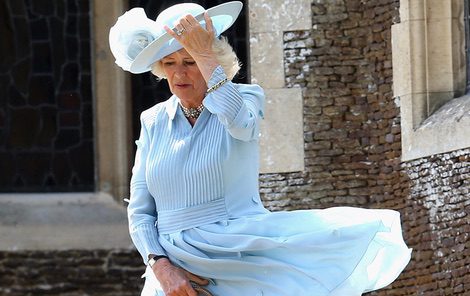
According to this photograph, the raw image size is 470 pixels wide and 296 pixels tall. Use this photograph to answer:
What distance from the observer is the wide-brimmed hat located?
5434mm

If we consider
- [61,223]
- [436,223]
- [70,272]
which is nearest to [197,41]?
[436,223]

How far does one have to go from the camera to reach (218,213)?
5391 millimetres

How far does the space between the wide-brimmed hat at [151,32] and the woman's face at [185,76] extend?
0.09ft

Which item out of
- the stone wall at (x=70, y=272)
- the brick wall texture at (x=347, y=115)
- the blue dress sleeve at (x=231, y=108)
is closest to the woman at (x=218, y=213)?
the blue dress sleeve at (x=231, y=108)

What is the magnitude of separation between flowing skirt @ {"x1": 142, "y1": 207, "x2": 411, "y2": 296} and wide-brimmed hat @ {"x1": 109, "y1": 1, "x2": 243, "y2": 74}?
22.5 inches

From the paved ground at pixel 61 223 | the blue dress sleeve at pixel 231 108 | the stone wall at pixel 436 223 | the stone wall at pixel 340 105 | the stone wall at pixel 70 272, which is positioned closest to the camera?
the blue dress sleeve at pixel 231 108

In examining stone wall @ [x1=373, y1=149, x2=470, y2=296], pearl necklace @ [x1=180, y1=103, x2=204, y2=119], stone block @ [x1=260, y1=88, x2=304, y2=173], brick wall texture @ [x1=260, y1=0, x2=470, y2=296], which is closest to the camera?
pearl necklace @ [x1=180, y1=103, x2=204, y2=119]

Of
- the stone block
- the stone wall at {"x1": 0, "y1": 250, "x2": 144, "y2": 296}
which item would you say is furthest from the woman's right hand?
the stone wall at {"x1": 0, "y1": 250, "x2": 144, "y2": 296}

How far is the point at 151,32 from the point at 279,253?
0.84 m

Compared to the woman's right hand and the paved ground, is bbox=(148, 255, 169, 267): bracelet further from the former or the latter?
the paved ground

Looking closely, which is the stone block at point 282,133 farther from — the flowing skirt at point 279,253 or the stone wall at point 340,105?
the flowing skirt at point 279,253

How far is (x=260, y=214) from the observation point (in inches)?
214

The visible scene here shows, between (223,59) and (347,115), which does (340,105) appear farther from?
(223,59)

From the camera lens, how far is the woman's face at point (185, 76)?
5.42 meters
